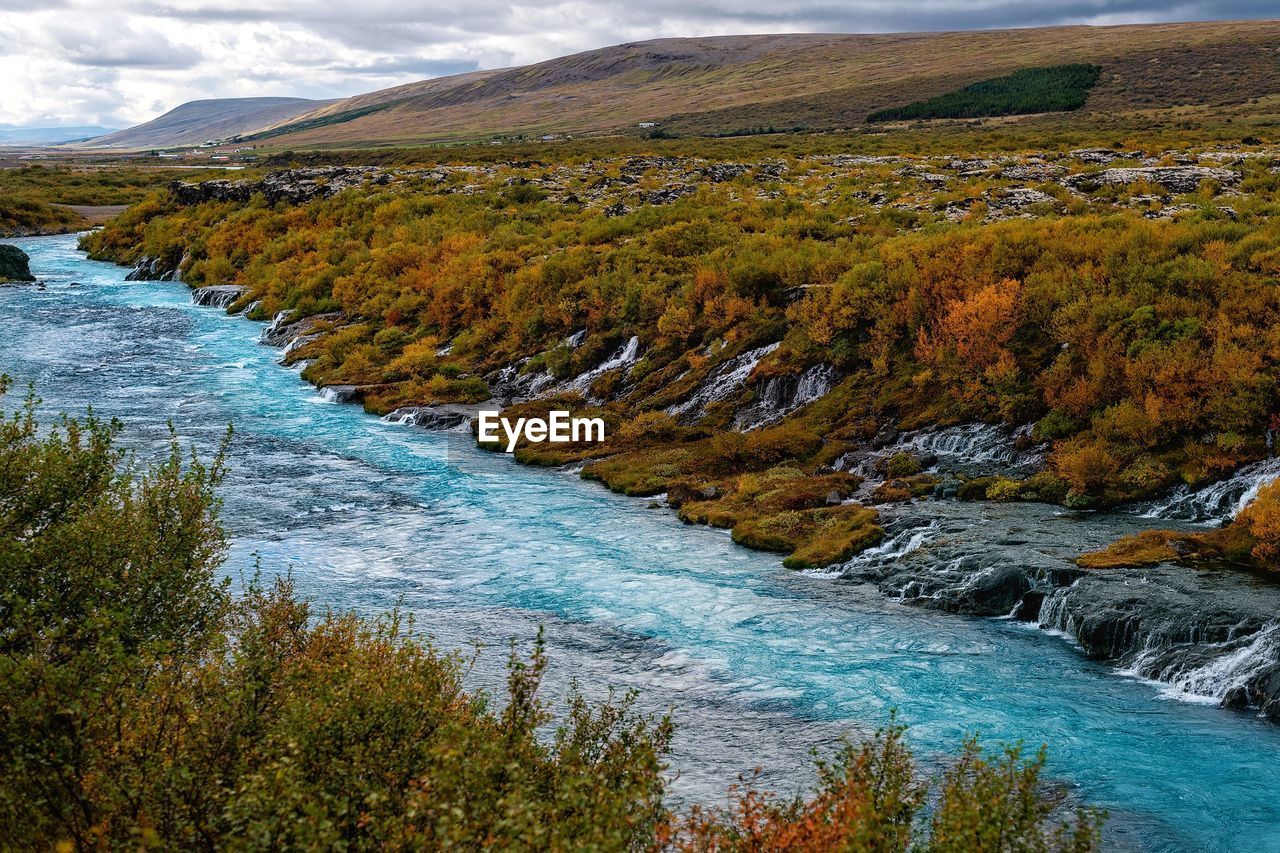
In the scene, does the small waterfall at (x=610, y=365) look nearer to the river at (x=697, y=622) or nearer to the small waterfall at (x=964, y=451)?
the river at (x=697, y=622)

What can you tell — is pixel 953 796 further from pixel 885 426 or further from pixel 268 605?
pixel 885 426

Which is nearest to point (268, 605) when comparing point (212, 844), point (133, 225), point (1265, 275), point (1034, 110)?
point (212, 844)

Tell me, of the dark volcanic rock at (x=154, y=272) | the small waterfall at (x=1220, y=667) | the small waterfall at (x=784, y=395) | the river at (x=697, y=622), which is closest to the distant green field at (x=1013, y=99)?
the dark volcanic rock at (x=154, y=272)

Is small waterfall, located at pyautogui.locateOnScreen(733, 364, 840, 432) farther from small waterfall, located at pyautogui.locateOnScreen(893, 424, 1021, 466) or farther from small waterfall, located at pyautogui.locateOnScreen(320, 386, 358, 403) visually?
small waterfall, located at pyautogui.locateOnScreen(320, 386, 358, 403)

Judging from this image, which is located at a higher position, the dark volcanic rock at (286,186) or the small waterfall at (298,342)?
the dark volcanic rock at (286,186)

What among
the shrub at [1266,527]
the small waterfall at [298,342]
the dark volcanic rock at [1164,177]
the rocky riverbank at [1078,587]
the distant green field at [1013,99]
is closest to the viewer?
the rocky riverbank at [1078,587]

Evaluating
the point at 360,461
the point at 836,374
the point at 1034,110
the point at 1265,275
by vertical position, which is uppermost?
the point at 1034,110

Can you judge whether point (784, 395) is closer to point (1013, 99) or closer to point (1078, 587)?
point (1078, 587)
